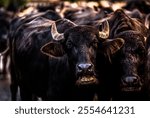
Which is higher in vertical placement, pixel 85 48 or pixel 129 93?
pixel 85 48

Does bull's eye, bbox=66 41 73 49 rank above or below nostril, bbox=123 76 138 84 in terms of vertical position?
above

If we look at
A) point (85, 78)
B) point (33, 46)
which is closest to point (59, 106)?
point (85, 78)

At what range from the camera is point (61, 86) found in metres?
9.20

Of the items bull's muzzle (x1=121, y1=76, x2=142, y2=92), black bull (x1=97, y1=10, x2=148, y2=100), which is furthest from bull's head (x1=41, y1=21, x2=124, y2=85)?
bull's muzzle (x1=121, y1=76, x2=142, y2=92)

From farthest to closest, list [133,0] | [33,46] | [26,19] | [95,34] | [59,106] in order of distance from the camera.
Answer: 1. [133,0]
2. [26,19]
3. [33,46]
4. [95,34]
5. [59,106]

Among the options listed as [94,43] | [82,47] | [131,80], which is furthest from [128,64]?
[82,47]

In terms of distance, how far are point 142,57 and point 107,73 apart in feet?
1.98

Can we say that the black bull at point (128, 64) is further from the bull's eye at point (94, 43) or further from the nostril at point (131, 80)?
the bull's eye at point (94, 43)

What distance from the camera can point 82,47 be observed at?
336 inches

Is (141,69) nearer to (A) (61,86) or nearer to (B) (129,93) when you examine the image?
(B) (129,93)

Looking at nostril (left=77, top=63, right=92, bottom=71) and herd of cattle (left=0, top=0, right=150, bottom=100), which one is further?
herd of cattle (left=0, top=0, right=150, bottom=100)

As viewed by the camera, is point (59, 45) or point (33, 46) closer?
point (59, 45)

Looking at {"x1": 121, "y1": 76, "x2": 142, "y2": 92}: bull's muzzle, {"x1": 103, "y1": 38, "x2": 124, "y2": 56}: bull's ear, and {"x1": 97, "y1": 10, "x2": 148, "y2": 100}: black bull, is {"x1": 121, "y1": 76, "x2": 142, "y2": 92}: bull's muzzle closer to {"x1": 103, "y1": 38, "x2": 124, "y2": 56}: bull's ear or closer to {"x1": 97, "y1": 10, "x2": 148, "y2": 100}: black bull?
{"x1": 97, "y1": 10, "x2": 148, "y2": 100}: black bull

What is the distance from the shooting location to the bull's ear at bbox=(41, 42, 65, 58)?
8906 mm
